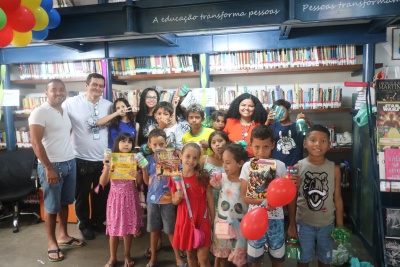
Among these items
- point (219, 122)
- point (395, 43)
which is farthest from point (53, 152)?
point (395, 43)

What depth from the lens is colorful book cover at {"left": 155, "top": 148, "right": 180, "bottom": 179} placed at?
2.38 meters

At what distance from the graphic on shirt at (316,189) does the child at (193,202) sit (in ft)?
2.34

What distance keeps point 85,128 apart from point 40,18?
1.20 m

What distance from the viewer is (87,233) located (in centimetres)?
349

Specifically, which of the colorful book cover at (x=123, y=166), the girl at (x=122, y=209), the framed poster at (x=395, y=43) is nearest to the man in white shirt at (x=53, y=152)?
the girl at (x=122, y=209)

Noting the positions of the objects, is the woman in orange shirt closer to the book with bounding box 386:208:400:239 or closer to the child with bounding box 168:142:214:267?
the child with bounding box 168:142:214:267

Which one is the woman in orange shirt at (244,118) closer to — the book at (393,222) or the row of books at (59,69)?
the book at (393,222)

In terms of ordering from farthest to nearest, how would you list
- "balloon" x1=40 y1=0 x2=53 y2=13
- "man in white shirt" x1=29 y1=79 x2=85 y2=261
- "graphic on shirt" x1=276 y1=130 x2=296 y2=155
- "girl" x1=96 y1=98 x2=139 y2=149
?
"girl" x1=96 y1=98 x2=139 y2=149 → "graphic on shirt" x1=276 y1=130 x2=296 y2=155 → "man in white shirt" x1=29 y1=79 x2=85 y2=261 → "balloon" x1=40 y1=0 x2=53 y2=13

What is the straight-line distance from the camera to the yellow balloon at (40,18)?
8.64 feet

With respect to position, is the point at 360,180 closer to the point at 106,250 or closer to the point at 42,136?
the point at 106,250

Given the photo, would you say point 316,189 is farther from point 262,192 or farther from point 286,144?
point 286,144

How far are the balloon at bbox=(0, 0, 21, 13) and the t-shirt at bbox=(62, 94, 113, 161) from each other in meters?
1.20

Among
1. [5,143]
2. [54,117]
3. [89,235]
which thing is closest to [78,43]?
[54,117]

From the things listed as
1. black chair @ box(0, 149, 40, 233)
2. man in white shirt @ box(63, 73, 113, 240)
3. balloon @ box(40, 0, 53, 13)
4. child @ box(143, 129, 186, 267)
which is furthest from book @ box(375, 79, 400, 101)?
black chair @ box(0, 149, 40, 233)
